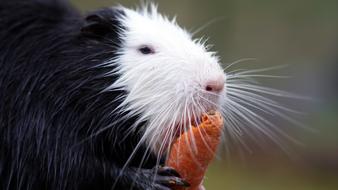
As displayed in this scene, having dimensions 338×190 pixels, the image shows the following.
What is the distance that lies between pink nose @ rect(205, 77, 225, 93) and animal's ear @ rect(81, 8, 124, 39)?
482 millimetres

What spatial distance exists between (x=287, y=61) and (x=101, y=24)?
7256 mm

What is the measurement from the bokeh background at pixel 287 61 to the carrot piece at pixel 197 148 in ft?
17.8

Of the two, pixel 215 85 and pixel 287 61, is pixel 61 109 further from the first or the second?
pixel 287 61

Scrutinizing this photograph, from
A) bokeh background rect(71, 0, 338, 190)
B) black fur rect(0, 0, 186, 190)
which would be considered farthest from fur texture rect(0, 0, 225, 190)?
bokeh background rect(71, 0, 338, 190)

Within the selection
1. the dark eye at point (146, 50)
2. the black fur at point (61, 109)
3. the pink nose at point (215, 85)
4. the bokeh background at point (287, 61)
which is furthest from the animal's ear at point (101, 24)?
the bokeh background at point (287, 61)

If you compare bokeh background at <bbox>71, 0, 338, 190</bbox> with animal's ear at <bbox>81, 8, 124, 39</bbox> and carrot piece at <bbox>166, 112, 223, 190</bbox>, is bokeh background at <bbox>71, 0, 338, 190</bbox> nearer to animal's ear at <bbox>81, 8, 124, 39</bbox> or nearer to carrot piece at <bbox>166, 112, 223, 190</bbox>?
animal's ear at <bbox>81, 8, 124, 39</bbox>

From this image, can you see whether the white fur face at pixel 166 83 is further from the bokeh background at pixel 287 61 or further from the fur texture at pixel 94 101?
the bokeh background at pixel 287 61

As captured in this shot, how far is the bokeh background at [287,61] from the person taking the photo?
28.8 ft

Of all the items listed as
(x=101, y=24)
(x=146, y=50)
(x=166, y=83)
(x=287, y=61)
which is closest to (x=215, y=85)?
(x=166, y=83)

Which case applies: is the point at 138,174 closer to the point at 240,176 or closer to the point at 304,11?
the point at 240,176

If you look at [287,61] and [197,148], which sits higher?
[287,61]

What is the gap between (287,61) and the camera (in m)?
10.1

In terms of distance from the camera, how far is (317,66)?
33.9 feet

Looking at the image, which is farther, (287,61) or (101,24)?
(287,61)
